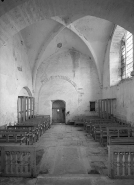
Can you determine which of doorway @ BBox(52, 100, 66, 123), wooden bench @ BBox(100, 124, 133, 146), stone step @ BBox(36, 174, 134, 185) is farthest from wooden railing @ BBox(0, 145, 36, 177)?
doorway @ BBox(52, 100, 66, 123)

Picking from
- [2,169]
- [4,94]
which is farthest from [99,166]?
[4,94]

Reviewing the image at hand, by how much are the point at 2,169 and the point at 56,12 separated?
17.9 feet

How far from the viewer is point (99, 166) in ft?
18.7

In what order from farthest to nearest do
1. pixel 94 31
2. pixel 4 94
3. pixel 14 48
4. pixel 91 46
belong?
pixel 91 46 < pixel 94 31 < pixel 14 48 < pixel 4 94

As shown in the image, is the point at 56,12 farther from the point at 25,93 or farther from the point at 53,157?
the point at 25,93

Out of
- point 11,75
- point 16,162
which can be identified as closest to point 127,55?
point 11,75

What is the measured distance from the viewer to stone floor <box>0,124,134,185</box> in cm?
423

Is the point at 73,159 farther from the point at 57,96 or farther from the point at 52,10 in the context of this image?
the point at 57,96

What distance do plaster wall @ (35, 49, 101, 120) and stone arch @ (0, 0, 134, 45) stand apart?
1076cm

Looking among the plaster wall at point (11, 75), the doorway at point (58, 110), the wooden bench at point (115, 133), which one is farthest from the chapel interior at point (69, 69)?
the wooden bench at point (115, 133)

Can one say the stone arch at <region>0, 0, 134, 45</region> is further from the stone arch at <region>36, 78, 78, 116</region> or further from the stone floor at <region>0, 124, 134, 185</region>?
the stone arch at <region>36, 78, 78, 116</region>

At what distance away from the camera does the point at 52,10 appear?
19.7 ft

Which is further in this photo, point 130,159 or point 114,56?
point 114,56

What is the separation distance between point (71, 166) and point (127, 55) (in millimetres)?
8906
